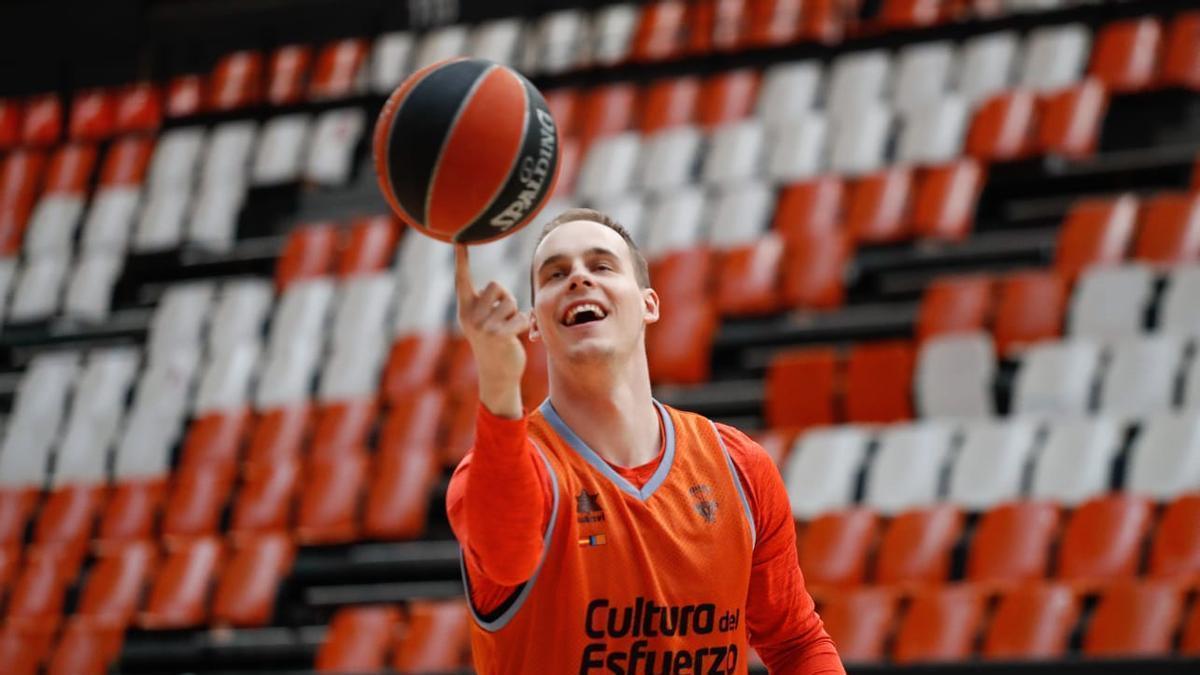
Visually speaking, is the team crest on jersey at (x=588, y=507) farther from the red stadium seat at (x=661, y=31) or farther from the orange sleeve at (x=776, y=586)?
the red stadium seat at (x=661, y=31)

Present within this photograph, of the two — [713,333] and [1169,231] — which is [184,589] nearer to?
[713,333]

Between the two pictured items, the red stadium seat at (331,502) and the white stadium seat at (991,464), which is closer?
the white stadium seat at (991,464)

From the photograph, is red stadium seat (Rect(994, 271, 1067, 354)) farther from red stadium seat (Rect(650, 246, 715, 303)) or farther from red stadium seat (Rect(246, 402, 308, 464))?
red stadium seat (Rect(246, 402, 308, 464))

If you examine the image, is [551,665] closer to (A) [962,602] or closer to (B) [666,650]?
(B) [666,650]

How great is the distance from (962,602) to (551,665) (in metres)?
4.74

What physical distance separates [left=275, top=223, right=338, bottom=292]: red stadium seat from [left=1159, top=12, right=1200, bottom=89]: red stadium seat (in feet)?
18.7

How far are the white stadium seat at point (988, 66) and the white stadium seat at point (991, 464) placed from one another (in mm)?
3038

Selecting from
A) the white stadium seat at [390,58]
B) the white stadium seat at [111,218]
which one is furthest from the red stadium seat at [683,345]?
the white stadium seat at [111,218]

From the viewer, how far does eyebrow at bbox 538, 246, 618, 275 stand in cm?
241

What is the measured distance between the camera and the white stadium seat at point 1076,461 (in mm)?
7320

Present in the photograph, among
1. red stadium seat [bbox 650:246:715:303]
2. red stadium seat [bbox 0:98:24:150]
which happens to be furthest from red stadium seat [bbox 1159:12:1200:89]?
red stadium seat [bbox 0:98:24:150]

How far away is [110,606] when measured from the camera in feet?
30.7

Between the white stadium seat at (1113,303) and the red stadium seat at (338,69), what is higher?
the red stadium seat at (338,69)

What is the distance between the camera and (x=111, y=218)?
12.7 metres
